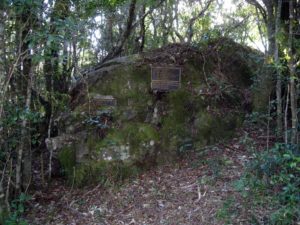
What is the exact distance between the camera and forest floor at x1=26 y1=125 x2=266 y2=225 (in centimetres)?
398

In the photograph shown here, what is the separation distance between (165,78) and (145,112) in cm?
73

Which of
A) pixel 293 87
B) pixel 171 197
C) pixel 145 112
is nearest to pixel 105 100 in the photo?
pixel 145 112

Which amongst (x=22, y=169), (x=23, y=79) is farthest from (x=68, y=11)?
(x=22, y=169)

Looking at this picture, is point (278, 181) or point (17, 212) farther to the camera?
point (17, 212)

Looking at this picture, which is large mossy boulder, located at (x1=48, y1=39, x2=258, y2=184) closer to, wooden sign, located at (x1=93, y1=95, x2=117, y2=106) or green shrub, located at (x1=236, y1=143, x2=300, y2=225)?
wooden sign, located at (x1=93, y1=95, x2=117, y2=106)

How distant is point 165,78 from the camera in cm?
579

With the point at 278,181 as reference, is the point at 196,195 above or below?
below

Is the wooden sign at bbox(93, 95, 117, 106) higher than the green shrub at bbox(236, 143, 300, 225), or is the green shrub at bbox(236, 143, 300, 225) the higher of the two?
the wooden sign at bbox(93, 95, 117, 106)

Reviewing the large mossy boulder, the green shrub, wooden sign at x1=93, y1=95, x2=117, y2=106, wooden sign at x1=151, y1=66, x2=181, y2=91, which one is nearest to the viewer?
the green shrub

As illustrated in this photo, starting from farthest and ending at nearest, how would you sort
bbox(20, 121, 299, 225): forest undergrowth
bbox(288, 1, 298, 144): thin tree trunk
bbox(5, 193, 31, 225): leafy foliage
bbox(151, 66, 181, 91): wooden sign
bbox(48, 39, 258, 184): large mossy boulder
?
bbox(151, 66, 181, 91): wooden sign → bbox(48, 39, 258, 184): large mossy boulder → bbox(288, 1, 298, 144): thin tree trunk → bbox(5, 193, 31, 225): leafy foliage → bbox(20, 121, 299, 225): forest undergrowth

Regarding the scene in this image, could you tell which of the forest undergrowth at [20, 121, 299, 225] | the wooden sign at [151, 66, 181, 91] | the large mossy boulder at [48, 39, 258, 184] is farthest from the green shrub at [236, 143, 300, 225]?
the wooden sign at [151, 66, 181, 91]

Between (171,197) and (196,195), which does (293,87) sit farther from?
(171,197)

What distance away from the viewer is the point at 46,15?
4.00 m

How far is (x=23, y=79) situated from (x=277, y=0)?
13.4 feet
